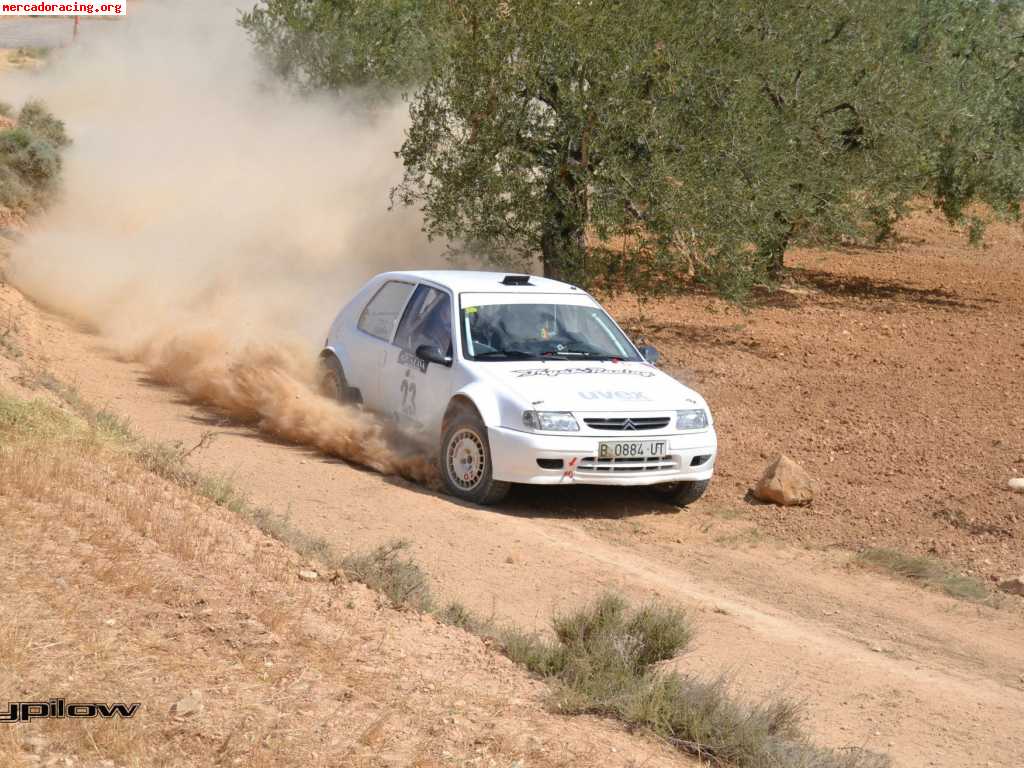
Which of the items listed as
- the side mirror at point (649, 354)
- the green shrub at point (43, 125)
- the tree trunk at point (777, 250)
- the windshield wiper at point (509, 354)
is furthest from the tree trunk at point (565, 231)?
the green shrub at point (43, 125)

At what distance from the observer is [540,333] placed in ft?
33.2

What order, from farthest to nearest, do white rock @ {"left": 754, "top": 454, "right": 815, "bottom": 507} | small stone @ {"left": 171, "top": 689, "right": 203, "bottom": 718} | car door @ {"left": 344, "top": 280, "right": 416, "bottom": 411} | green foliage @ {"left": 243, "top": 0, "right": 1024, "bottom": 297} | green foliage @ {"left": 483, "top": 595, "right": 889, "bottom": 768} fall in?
green foliage @ {"left": 243, "top": 0, "right": 1024, "bottom": 297} → car door @ {"left": 344, "top": 280, "right": 416, "bottom": 411} → white rock @ {"left": 754, "top": 454, "right": 815, "bottom": 507} → green foliage @ {"left": 483, "top": 595, "right": 889, "bottom": 768} → small stone @ {"left": 171, "top": 689, "right": 203, "bottom": 718}

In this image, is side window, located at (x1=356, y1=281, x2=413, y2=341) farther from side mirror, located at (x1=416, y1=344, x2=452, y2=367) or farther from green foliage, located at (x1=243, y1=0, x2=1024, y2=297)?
green foliage, located at (x1=243, y1=0, x2=1024, y2=297)

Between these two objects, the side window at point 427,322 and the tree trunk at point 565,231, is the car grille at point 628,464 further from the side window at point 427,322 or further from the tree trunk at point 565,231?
the tree trunk at point 565,231

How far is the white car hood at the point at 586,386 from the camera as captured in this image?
910 cm

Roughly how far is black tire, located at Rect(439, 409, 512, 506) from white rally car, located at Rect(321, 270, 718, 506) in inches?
0.4

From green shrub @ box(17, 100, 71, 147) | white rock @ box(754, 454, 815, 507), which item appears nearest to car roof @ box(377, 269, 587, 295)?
white rock @ box(754, 454, 815, 507)

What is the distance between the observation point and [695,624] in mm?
6793

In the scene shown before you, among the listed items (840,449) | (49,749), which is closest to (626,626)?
(49,749)

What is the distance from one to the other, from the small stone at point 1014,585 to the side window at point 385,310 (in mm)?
5087

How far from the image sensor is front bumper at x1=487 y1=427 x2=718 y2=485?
8.89m

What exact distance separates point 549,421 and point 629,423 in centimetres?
61

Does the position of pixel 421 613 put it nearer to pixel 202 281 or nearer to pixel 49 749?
pixel 49 749

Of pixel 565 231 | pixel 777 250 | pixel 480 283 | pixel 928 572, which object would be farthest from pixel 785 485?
pixel 777 250
